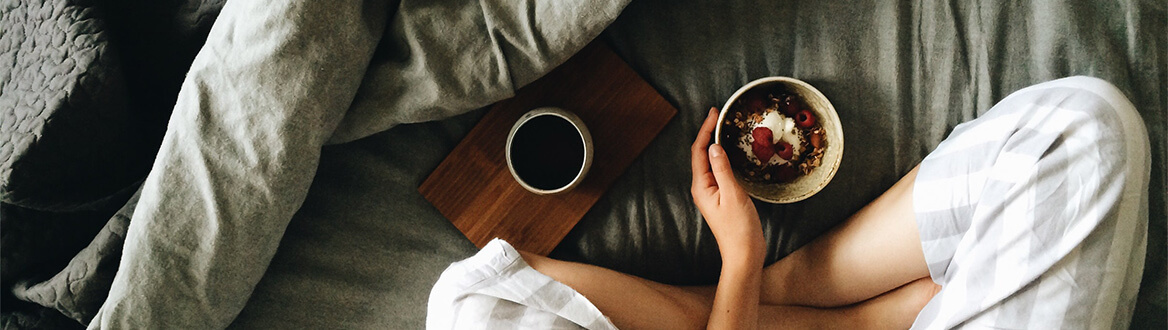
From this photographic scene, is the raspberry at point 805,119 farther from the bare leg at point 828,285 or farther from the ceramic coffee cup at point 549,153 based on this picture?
the ceramic coffee cup at point 549,153

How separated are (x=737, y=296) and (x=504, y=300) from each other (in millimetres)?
265

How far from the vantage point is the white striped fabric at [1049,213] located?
2.10 ft

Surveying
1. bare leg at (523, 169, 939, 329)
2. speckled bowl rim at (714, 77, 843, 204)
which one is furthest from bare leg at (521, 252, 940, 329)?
speckled bowl rim at (714, 77, 843, 204)

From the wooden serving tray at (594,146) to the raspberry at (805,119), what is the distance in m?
0.15

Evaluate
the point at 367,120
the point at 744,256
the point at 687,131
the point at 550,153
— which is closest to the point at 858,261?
the point at 744,256

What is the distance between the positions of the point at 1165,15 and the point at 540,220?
0.79m

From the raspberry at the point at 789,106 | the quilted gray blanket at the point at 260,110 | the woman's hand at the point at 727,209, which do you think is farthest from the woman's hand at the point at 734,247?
the quilted gray blanket at the point at 260,110

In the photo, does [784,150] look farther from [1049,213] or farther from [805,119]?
[1049,213]

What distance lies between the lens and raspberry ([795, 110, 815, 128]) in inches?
30.3

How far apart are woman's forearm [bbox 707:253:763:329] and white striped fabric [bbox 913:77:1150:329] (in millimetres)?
204

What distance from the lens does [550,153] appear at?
0.75 metres

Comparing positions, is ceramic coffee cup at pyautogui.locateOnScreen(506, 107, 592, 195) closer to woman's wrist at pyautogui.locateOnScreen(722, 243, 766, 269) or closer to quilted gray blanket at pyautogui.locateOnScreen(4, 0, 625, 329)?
quilted gray blanket at pyautogui.locateOnScreen(4, 0, 625, 329)

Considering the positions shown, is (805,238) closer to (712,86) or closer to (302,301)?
(712,86)

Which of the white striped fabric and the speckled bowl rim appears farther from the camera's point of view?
the speckled bowl rim
